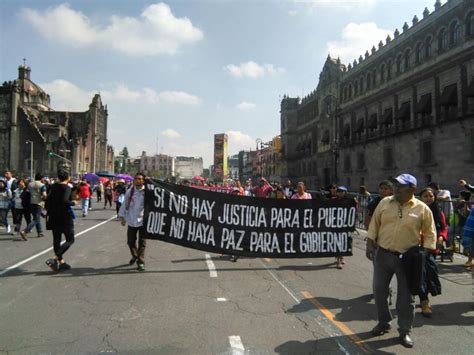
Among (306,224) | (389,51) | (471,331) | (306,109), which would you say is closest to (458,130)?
(389,51)

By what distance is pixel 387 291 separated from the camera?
14.8 feet

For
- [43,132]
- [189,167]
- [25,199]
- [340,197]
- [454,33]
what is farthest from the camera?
[189,167]

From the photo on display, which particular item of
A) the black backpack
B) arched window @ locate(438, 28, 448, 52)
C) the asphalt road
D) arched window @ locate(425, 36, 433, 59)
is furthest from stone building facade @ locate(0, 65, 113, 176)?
the asphalt road

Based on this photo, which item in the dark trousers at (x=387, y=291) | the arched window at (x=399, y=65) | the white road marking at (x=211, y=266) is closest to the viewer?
the dark trousers at (x=387, y=291)

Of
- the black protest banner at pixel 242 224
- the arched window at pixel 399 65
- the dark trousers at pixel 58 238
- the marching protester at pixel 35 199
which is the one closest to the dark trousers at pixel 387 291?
the black protest banner at pixel 242 224

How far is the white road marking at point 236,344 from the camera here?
3.98m

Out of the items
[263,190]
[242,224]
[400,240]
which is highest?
[263,190]

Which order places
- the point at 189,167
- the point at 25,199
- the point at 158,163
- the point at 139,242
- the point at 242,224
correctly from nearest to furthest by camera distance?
the point at 139,242 → the point at 242,224 → the point at 25,199 → the point at 158,163 → the point at 189,167

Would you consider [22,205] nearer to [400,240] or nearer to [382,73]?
[400,240]

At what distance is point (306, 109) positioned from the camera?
70188 millimetres

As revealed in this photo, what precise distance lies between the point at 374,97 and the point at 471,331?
141 feet

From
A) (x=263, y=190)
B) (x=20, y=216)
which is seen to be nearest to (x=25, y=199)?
(x=20, y=216)

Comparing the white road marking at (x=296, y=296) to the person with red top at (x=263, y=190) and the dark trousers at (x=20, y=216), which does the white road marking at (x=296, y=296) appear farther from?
the dark trousers at (x=20, y=216)

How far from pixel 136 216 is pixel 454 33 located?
33401 mm
